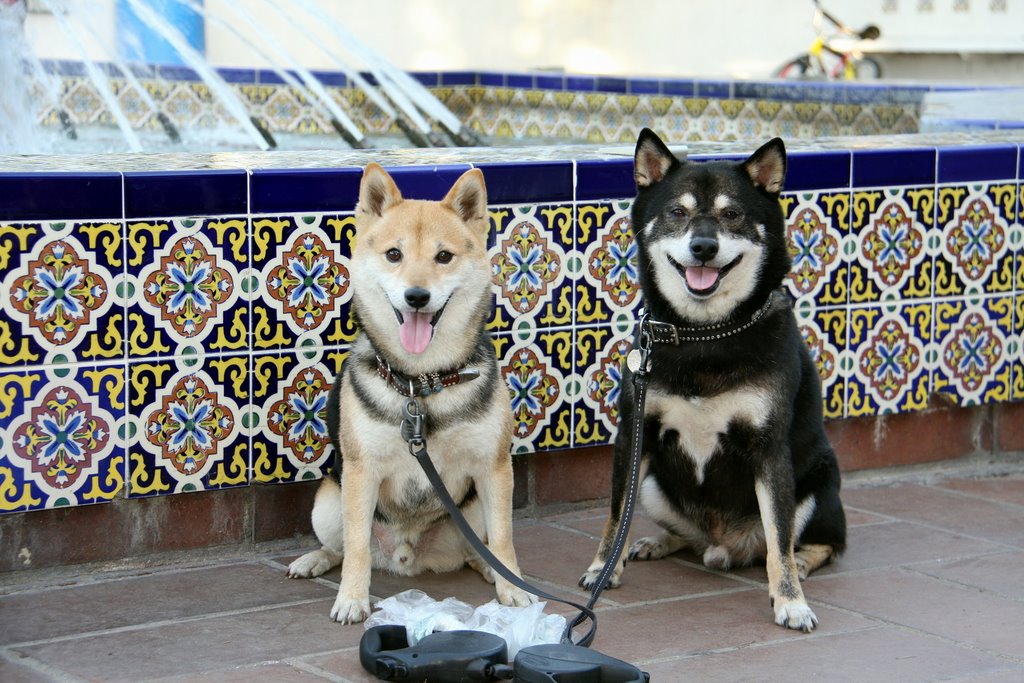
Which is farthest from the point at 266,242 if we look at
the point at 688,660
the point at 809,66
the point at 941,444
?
the point at 809,66

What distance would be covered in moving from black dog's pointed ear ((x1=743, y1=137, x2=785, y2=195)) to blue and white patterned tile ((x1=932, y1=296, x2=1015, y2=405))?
1.59 meters

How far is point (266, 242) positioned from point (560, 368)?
1.08 meters

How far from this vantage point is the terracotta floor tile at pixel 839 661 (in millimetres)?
3561

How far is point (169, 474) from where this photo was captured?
14.1 ft

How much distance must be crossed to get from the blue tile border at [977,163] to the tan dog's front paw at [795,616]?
6.72ft

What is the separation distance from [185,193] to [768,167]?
64.9 inches

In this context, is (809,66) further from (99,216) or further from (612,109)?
(99,216)

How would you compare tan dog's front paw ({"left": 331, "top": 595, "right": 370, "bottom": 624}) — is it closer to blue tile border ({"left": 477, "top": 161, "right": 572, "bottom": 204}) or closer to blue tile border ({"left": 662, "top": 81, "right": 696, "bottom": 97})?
blue tile border ({"left": 477, "top": 161, "right": 572, "bottom": 204})

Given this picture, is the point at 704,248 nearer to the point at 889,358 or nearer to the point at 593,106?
the point at 889,358

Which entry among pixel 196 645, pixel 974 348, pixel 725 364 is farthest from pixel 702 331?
pixel 974 348

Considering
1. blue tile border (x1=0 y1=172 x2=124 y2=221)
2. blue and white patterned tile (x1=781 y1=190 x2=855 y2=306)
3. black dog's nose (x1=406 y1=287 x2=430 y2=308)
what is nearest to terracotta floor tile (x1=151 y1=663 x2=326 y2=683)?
black dog's nose (x1=406 y1=287 x2=430 y2=308)

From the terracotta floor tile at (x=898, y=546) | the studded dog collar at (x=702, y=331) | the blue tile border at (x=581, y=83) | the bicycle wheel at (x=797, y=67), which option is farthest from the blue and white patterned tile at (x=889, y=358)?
the bicycle wheel at (x=797, y=67)

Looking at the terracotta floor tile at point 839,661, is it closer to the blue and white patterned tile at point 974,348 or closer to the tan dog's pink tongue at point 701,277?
the tan dog's pink tongue at point 701,277

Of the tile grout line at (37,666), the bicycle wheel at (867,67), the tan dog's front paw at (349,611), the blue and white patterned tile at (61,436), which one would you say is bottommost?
the tile grout line at (37,666)
